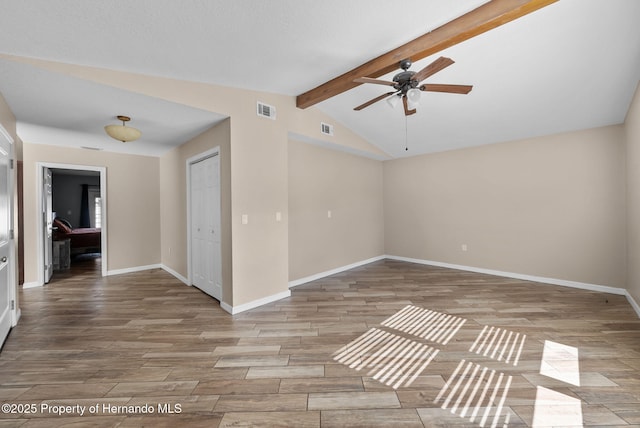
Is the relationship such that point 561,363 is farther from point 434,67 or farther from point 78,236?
point 78,236

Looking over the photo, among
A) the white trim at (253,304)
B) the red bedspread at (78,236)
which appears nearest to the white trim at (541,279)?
the white trim at (253,304)

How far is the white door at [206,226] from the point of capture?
3580 mm

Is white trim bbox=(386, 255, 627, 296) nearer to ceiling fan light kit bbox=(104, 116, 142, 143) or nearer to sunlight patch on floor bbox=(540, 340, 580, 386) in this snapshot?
sunlight patch on floor bbox=(540, 340, 580, 386)

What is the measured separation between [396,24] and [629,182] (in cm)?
368

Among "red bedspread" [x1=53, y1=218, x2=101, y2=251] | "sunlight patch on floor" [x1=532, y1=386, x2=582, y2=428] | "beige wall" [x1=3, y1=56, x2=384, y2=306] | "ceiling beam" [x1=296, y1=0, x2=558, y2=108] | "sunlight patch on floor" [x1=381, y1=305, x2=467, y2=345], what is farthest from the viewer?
"red bedspread" [x1=53, y1=218, x2=101, y2=251]

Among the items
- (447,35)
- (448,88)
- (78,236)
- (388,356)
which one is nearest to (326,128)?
(448,88)

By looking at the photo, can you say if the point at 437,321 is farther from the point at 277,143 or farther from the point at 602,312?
the point at 277,143

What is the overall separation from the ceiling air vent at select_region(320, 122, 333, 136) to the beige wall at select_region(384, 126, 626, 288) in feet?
7.56

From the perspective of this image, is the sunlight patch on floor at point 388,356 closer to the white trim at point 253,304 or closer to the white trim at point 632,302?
the white trim at point 253,304

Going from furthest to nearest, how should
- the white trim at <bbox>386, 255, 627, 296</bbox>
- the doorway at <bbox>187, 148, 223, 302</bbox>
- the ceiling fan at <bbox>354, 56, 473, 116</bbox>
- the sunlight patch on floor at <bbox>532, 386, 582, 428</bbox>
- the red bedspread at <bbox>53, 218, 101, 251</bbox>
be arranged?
the red bedspread at <bbox>53, 218, 101, 251</bbox>
the white trim at <bbox>386, 255, 627, 296</bbox>
the doorway at <bbox>187, 148, 223, 302</bbox>
the ceiling fan at <bbox>354, 56, 473, 116</bbox>
the sunlight patch on floor at <bbox>532, 386, 582, 428</bbox>

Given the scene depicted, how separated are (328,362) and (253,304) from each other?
152 cm

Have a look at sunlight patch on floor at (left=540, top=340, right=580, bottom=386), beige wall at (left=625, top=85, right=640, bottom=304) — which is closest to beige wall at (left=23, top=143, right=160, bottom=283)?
sunlight patch on floor at (left=540, top=340, right=580, bottom=386)

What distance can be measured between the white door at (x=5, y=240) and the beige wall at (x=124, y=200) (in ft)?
6.75

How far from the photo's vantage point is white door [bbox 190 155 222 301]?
3.58 m
